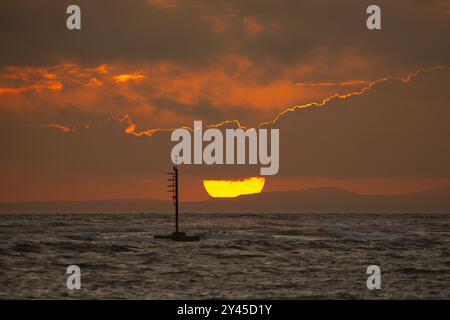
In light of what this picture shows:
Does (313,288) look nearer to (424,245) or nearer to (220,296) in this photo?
(220,296)

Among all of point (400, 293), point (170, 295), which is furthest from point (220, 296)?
point (400, 293)

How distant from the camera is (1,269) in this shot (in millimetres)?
52125

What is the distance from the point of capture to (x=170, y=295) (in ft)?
131

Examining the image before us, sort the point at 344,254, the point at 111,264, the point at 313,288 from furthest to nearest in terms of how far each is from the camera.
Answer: the point at 344,254, the point at 111,264, the point at 313,288

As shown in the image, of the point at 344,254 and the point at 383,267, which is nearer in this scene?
the point at 383,267
